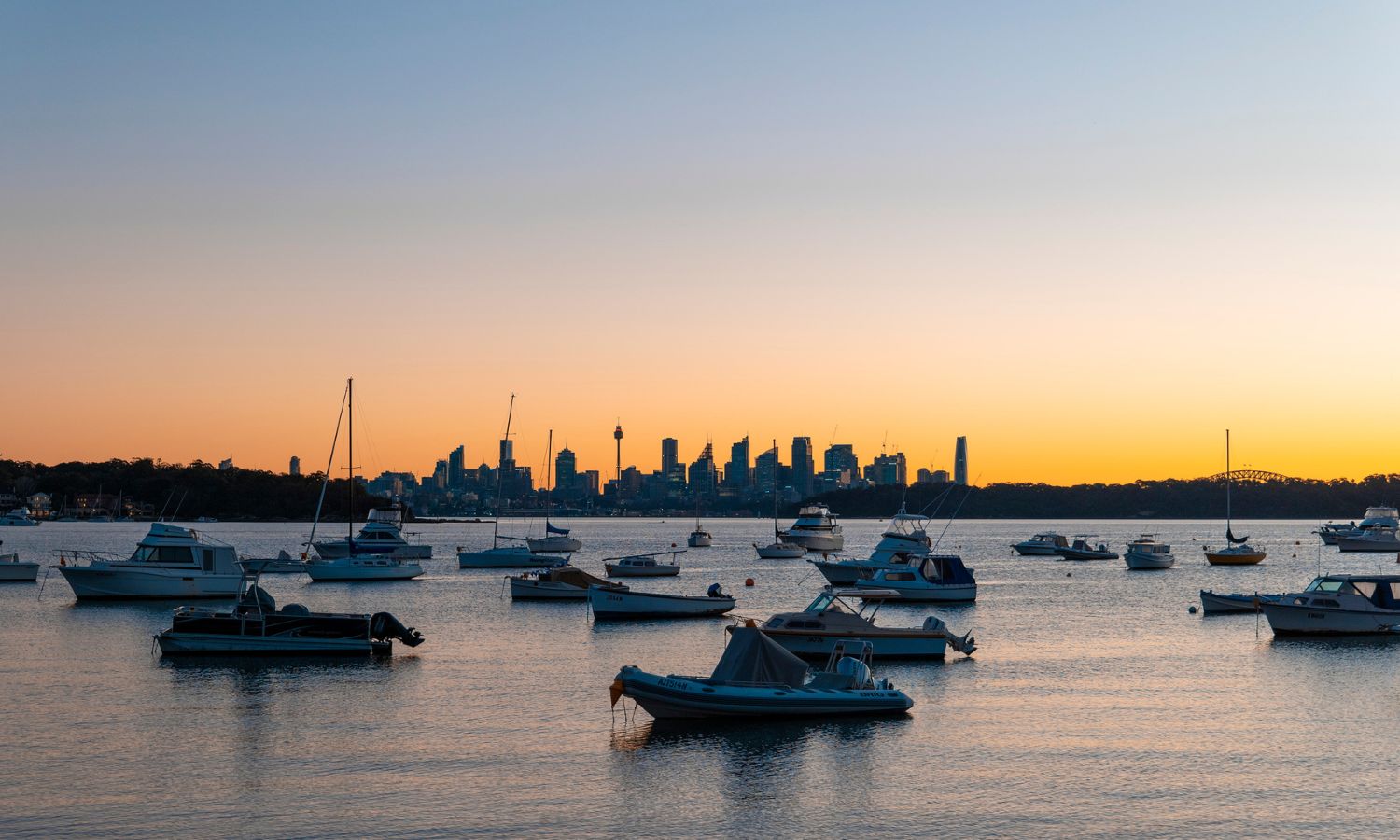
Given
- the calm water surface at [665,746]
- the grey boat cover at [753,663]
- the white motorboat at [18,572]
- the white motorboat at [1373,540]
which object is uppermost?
the grey boat cover at [753,663]

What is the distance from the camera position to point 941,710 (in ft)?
129

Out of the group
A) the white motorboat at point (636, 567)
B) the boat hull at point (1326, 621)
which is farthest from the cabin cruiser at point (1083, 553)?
the boat hull at point (1326, 621)

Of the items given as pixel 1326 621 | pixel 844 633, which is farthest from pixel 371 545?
pixel 1326 621

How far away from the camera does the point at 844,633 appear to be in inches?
1865

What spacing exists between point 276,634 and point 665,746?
2321cm

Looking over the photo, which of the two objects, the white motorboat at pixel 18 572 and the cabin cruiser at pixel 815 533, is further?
the cabin cruiser at pixel 815 533

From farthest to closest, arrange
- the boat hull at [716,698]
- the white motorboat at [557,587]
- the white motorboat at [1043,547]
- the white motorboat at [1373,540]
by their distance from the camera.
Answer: the white motorboat at [1373,540], the white motorboat at [1043,547], the white motorboat at [557,587], the boat hull at [716,698]

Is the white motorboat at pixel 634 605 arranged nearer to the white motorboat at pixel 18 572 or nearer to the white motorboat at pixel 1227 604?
the white motorboat at pixel 1227 604

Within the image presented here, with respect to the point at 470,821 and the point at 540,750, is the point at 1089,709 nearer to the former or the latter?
the point at 540,750

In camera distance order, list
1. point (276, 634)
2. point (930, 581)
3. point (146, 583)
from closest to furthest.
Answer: point (276, 634), point (146, 583), point (930, 581)

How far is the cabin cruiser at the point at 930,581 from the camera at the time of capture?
255 ft

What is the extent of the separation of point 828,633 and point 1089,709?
10109 millimetres

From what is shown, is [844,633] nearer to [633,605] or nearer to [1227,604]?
[633,605]

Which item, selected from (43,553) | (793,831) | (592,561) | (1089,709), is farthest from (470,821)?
(43,553)
